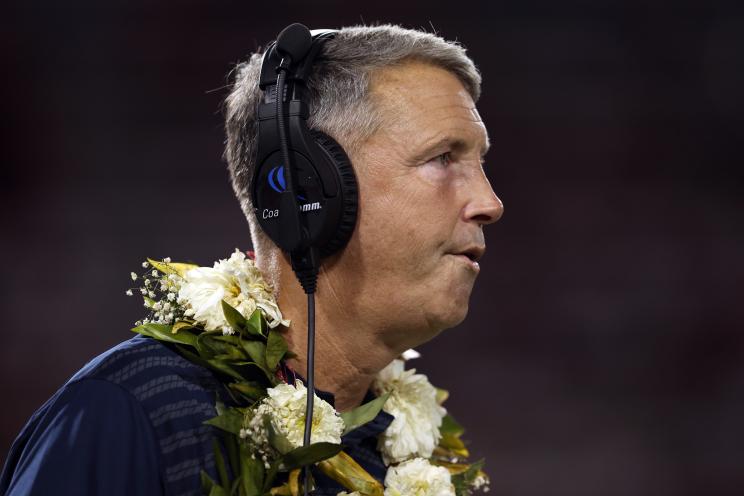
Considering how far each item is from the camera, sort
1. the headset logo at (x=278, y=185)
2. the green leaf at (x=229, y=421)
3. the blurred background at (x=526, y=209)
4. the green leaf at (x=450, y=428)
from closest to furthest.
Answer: the green leaf at (x=229, y=421) → the headset logo at (x=278, y=185) → the green leaf at (x=450, y=428) → the blurred background at (x=526, y=209)

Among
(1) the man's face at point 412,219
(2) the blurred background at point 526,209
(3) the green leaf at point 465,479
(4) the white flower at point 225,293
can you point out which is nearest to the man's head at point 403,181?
(1) the man's face at point 412,219

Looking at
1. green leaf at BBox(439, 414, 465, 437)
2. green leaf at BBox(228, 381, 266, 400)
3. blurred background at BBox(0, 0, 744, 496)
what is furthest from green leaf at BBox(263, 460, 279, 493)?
blurred background at BBox(0, 0, 744, 496)

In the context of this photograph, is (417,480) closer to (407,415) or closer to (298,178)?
(407,415)

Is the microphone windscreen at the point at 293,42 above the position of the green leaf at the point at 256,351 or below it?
above

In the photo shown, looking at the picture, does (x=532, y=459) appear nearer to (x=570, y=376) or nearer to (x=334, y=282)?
(x=570, y=376)

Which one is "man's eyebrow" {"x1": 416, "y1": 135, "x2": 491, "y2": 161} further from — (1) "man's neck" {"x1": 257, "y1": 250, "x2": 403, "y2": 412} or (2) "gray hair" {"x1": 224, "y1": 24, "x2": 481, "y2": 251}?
(1) "man's neck" {"x1": 257, "y1": 250, "x2": 403, "y2": 412}

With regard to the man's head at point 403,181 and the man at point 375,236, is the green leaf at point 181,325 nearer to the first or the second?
the man at point 375,236

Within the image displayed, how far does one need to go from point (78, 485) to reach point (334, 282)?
0.49 metres

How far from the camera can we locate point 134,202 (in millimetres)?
2973

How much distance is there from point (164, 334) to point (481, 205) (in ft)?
1.71

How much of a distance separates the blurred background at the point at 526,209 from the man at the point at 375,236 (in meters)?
1.52

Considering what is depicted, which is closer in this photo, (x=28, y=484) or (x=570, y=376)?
(x=28, y=484)

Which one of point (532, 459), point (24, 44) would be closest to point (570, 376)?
point (532, 459)

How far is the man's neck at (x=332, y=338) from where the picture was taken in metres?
1.47
